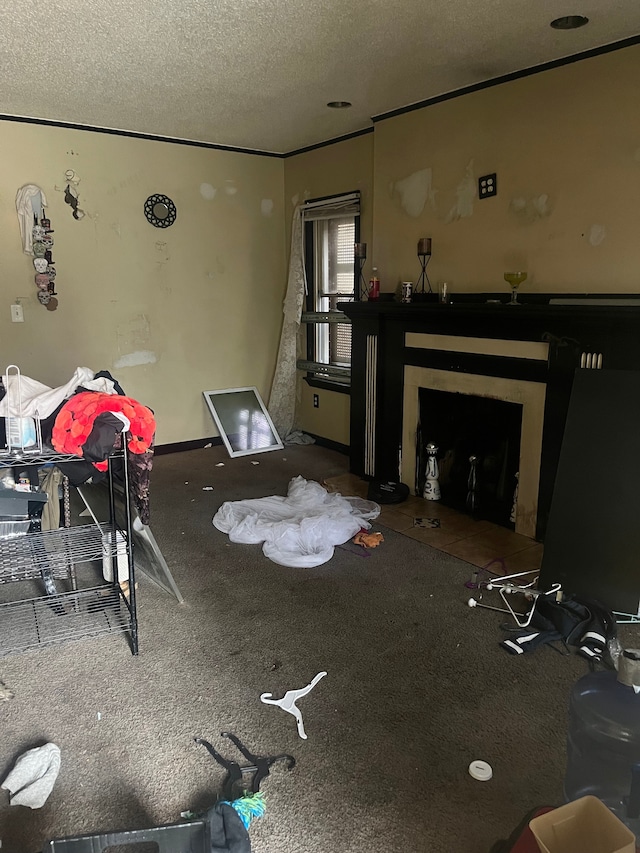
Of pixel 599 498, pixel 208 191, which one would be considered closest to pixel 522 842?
pixel 599 498

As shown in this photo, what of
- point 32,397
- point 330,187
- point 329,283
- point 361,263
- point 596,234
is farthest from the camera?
point 329,283

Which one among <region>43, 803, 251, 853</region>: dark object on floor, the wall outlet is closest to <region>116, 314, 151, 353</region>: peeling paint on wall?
the wall outlet

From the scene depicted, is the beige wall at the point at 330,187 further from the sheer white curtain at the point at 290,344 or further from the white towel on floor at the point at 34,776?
the white towel on floor at the point at 34,776

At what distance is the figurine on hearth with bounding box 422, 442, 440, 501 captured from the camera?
157 inches

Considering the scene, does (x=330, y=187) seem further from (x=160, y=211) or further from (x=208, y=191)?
(x=160, y=211)

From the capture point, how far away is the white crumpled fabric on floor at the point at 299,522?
10.7 feet

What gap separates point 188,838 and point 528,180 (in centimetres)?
335

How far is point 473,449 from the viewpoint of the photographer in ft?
12.7

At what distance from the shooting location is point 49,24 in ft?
8.73

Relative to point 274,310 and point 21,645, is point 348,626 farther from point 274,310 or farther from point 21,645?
point 274,310

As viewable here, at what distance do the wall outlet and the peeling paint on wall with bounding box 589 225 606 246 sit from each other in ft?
2.19

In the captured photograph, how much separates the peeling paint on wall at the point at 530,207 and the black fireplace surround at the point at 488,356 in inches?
16.9

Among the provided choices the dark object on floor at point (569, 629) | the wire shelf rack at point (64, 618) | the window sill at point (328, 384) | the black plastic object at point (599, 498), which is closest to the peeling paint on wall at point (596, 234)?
the black plastic object at point (599, 498)

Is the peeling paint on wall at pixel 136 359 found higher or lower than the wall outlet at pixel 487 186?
lower
